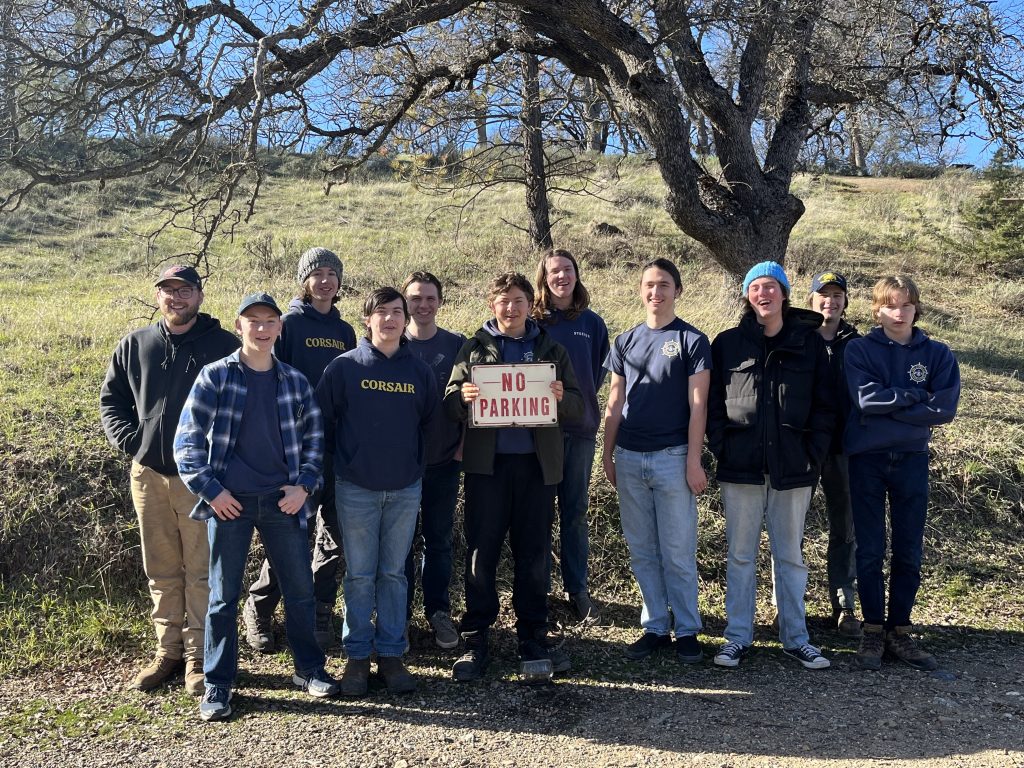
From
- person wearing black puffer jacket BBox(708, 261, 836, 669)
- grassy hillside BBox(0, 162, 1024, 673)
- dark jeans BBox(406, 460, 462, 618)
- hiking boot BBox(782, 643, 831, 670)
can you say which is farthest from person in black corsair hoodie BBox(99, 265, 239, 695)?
hiking boot BBox(782, 643, 831, 670)

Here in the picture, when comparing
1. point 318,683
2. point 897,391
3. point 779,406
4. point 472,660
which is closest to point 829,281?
point 897,391

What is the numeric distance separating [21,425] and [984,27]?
10286 mm

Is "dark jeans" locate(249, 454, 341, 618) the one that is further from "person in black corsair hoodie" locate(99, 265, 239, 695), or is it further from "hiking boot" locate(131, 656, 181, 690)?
"hiking boot" locate(131, 656, 181, 690)

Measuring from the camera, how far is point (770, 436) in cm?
498

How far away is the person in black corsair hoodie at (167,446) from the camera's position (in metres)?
4.71

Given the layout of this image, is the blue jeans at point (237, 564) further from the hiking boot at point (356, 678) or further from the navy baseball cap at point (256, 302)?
the navy baseball cap at point (256, 302)

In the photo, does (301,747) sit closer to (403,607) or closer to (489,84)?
(403,607)

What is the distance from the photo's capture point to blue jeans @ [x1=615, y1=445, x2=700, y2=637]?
509 centimetres

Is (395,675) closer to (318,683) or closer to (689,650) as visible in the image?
(318,683)

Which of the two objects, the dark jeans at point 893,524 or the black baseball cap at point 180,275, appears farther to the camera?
the dark jeans at point 893,524

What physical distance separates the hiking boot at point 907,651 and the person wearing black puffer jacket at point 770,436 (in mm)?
453

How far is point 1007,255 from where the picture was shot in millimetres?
16141

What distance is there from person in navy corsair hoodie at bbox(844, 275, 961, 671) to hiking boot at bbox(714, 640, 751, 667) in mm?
707

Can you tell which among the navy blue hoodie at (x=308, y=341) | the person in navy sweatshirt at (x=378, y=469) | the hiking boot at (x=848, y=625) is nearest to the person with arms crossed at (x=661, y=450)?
the hiking boot at (x=848, y=625)
